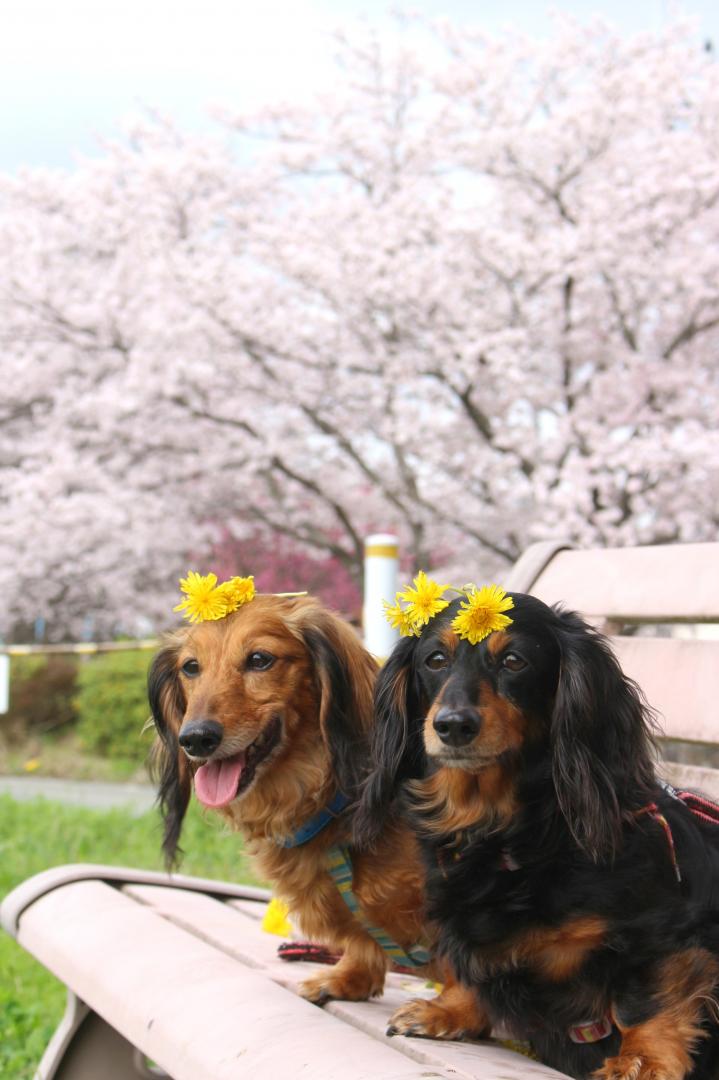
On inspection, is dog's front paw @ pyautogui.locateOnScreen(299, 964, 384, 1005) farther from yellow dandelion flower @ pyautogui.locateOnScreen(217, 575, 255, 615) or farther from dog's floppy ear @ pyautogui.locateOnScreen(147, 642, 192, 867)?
yellow dandelion flower @ pyautogui.locateOnScreen(217, 575, 255, 615)

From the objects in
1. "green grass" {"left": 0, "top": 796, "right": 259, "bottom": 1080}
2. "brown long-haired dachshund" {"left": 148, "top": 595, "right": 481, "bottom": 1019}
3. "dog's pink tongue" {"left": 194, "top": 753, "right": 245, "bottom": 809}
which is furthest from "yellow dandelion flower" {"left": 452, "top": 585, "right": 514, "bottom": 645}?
"green grass" {"left": 0, "top": 796, "right": 259, "bottom": 1080}

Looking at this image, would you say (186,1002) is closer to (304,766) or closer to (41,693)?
(304,766)

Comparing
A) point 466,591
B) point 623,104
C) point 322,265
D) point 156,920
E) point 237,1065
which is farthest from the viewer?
point 322,265

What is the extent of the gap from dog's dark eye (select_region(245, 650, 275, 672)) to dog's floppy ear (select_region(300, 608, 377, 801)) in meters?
0.08

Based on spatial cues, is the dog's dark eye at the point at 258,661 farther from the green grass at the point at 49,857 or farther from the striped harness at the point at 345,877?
the green grass at the point at 49,857

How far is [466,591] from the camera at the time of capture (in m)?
1.61

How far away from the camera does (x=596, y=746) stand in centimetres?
149

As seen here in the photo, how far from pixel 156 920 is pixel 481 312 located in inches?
323

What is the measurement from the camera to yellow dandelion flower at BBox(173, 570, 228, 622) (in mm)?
1994

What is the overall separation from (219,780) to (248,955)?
0.35m

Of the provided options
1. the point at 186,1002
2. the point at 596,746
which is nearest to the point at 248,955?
the point at 186,1002

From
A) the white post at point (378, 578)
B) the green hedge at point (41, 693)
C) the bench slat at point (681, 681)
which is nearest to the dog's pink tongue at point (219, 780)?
the bench slat at point (681, 681)

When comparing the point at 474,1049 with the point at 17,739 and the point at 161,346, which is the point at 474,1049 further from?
the point at 161,346

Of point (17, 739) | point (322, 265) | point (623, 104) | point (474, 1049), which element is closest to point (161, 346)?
point (322, 265)
